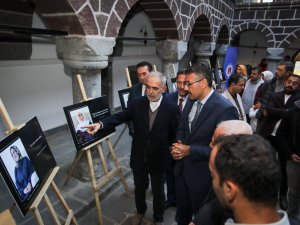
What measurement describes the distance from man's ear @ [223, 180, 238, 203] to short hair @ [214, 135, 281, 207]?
0.02m

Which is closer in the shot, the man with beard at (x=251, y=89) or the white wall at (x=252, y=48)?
the man with beard at (x=251, y=89)

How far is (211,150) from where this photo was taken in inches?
56.6

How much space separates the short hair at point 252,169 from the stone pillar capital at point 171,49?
14.0ft

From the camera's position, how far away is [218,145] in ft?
3.28

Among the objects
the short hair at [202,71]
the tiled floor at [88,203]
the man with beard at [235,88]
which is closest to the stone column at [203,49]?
the man with beard at [235,88]

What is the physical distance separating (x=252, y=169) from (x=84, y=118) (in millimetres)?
2034

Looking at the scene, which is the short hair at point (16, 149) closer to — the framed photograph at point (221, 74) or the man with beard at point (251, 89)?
the man with beard at point (251, 89)

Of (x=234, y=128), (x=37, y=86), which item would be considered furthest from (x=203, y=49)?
(x=234, y=128)

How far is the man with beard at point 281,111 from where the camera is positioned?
293cm

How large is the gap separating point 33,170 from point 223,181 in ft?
4.91

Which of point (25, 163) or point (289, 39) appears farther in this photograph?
point (289, 39)

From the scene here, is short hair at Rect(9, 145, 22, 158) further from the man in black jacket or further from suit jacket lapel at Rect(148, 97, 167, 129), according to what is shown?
the man in black jacket

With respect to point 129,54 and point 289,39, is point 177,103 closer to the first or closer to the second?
point 129,54

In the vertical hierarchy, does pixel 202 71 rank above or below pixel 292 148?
above
